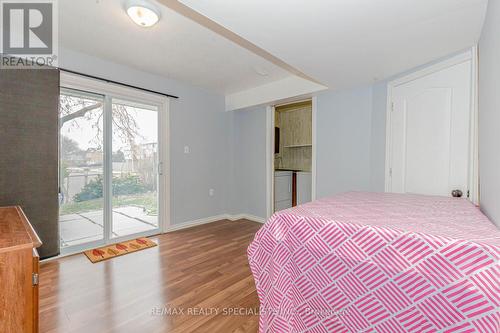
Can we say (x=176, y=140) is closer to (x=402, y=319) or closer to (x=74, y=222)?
(x=74, y=222)

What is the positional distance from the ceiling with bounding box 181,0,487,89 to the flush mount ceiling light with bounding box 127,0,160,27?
67 cm

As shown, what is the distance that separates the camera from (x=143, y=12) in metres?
1.84

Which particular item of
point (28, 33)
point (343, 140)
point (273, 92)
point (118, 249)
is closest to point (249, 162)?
point (273, 92)

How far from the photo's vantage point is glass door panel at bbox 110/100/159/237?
3.16m

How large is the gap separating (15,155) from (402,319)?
3280 mm

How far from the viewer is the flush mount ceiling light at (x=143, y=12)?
180 centimetres

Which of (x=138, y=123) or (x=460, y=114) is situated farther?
(x=138, y=123)

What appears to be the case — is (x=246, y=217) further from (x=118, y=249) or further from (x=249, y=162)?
(x=118, y=249)

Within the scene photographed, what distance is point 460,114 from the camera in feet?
6.46

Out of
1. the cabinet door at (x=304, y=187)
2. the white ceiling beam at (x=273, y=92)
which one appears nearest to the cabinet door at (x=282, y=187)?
the cabinet door at (x=304, y=187)

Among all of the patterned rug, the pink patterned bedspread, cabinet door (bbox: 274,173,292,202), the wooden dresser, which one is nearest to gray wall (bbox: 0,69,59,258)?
the patterned rug

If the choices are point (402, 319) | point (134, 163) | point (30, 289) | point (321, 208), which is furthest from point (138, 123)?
point (402, 319)

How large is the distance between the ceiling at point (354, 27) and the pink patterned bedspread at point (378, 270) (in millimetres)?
1225

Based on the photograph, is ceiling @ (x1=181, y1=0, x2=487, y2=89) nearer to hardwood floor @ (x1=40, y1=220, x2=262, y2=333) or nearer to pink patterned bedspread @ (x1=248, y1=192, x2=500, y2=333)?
pink patterned bedspread @ (x1=248, y1=192, x2=500, y2=333)
